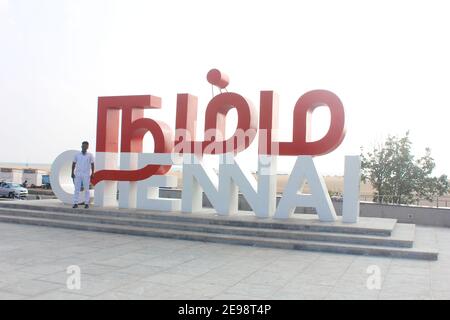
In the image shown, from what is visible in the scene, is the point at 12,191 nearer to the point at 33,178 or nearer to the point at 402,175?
the point at 33,178

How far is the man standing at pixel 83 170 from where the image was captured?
12.5 meters

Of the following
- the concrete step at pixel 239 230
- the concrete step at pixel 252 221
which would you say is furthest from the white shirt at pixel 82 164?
the concrete step at pixel 239 230

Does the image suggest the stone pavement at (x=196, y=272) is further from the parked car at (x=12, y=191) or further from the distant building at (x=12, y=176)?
the distant building at (x=12, y=176)

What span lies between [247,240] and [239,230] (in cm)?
56

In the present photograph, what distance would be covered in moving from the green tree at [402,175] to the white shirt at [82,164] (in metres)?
15.7

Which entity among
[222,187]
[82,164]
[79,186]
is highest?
[82,164]

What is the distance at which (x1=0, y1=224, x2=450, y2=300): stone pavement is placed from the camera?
571 cm

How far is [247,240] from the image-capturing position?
9.41 meters

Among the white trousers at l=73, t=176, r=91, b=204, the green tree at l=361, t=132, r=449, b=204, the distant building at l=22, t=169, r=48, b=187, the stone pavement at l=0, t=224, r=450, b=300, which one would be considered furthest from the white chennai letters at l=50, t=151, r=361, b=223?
the distant building at l=22, t=169, r=48, b=187

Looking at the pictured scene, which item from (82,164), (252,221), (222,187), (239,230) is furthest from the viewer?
(82,164)

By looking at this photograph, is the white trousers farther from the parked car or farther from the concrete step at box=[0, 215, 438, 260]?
the parked car

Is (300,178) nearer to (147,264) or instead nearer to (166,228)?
(166,228)

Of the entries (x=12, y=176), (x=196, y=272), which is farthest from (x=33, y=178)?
(x=196, y=272)
